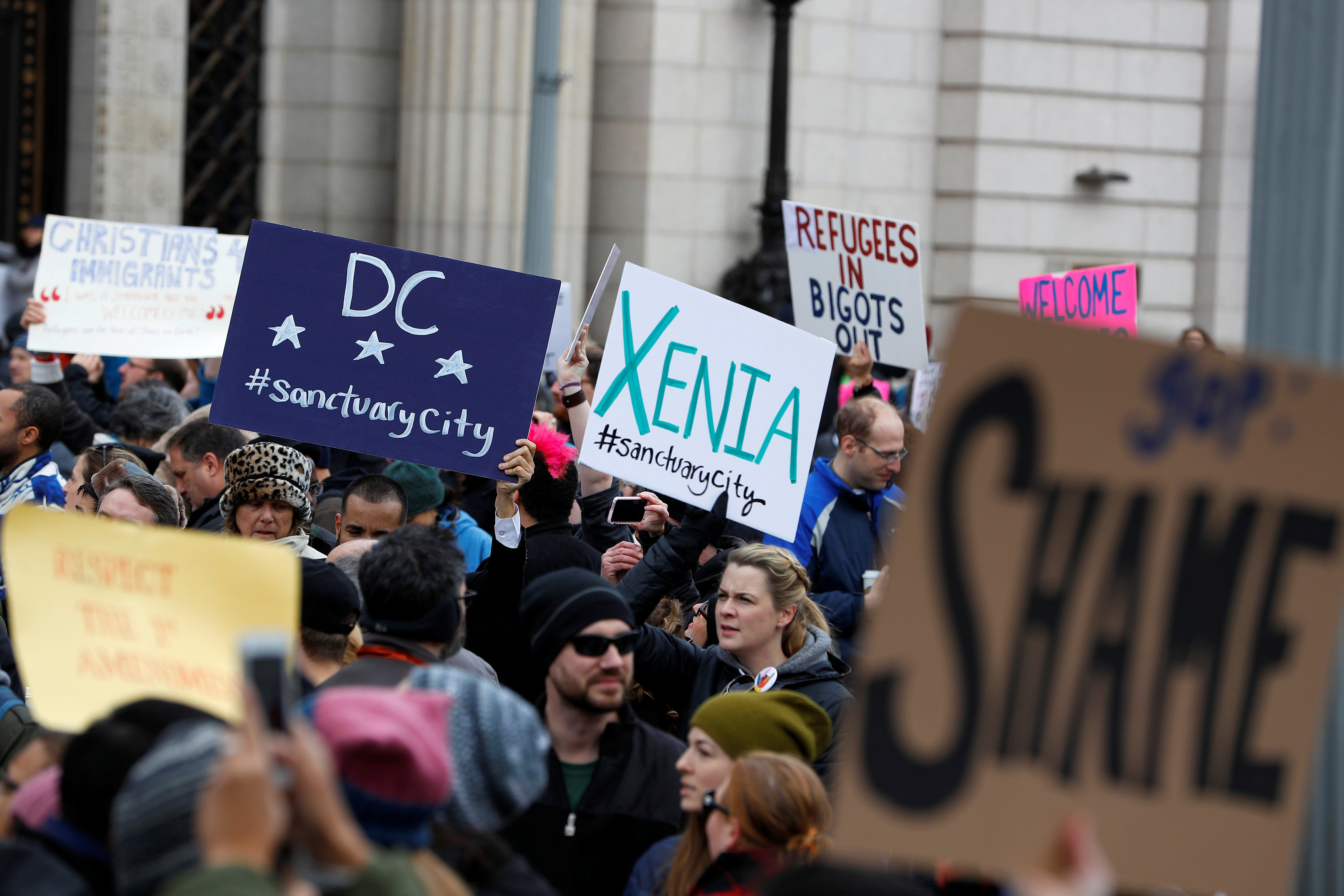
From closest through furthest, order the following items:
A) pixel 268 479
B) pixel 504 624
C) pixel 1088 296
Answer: pixel 504 624, pixel 268 479, pixel 1088 296

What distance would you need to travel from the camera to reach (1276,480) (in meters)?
2.43

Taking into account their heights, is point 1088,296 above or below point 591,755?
above

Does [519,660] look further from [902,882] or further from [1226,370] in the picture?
[1226,370]

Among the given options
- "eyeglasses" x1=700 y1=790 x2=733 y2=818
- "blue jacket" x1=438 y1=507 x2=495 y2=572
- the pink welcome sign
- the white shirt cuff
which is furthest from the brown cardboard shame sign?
the pink welcome sign

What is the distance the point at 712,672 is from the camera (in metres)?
4.83

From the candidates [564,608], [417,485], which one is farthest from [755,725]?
[417,485]

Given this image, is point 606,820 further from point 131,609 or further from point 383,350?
point 383,350

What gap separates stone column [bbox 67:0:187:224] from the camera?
Result: 45.2ft

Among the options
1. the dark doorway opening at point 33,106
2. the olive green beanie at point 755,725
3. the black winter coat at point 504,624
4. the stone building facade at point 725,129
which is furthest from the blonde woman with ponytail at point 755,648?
the dark doorway opening at point 33,106

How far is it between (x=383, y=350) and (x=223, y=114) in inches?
390

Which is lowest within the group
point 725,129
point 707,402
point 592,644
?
point 592,644

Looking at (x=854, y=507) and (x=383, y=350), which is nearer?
(x=383, y=350)

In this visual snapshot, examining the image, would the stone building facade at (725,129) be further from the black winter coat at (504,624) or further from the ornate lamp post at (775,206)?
the black winter coat at (504,624)

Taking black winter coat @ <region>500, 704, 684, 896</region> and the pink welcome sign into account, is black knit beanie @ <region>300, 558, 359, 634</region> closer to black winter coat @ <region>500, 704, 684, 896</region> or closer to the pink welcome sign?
black winter coat @ <region>500, 704, 684, 896</region>
